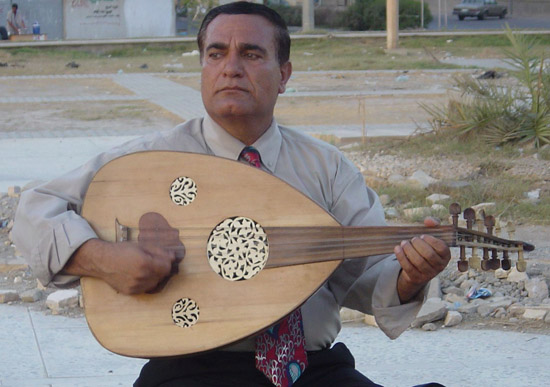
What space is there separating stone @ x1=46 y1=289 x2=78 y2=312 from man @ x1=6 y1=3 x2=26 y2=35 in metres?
24.6

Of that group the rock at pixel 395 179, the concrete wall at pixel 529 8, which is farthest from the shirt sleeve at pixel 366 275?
the concrete wall at pixel 529 8

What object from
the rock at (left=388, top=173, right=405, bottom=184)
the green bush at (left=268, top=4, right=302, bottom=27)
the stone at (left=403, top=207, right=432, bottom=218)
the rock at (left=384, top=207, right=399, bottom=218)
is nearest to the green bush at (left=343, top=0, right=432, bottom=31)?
the green bush at (left=268, top=4, right=302, bottom=27)

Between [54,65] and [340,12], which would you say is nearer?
[54,65]

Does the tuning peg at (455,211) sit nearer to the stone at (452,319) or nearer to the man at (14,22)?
the stone at (452,319)

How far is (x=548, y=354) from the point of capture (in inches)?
A: 144

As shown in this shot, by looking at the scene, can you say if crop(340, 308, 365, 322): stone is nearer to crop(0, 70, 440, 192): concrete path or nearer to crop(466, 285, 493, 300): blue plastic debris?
crop(466, 285, 493, 300): blue plastic debris

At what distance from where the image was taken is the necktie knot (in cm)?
239

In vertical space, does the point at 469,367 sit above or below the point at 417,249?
below

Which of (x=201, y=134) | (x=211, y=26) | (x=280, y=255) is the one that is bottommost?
(x=280, y=255)

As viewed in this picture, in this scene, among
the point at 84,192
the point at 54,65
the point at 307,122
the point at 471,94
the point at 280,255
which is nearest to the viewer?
the point at 280,255

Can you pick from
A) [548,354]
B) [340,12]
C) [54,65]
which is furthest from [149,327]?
[340,12]

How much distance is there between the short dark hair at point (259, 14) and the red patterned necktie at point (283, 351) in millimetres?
707

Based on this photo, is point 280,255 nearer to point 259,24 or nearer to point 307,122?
point 259,24

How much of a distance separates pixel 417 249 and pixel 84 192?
87 cm
